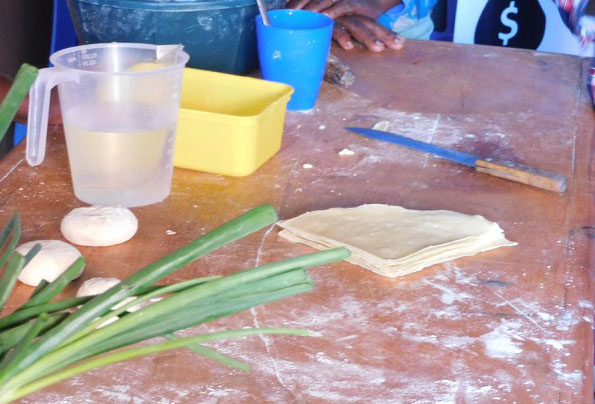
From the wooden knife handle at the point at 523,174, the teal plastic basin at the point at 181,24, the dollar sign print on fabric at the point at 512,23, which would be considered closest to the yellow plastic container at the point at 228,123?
the teal plastic basin at the point at 181,24

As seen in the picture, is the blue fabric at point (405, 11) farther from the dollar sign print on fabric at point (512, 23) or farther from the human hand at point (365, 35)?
the human hand at point (365, 35)

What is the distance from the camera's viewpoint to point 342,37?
182 cm

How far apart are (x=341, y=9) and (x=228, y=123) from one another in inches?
32.5

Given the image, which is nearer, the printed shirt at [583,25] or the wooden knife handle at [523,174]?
the wooden knife handle at [523,174]

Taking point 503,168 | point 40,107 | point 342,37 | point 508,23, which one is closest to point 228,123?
point 40,107

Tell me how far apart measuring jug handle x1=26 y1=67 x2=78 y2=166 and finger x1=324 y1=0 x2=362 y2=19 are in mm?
958

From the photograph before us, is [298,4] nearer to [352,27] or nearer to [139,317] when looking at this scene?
[352,27]

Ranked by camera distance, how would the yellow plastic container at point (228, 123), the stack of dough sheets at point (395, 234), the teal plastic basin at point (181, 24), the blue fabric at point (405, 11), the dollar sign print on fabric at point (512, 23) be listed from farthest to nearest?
the dollar sign print on fabric at point (512, 23) → the blue fabric at point (405, 11) → the teal plastic basin at point (181, 24) → the yellow plastic container at point (228, 123) → the stack of dough sheets at point (395, 234)

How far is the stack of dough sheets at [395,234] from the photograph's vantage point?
1003 mm

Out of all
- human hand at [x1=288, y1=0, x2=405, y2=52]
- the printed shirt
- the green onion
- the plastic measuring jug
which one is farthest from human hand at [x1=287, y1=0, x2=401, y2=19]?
the green onion

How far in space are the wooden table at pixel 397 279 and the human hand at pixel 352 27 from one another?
0.21 m

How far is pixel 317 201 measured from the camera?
1.17 metres

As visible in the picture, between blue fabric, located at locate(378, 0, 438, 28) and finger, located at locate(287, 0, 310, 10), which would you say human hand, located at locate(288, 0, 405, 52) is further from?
blue fabric, located at locate(378, 0, 438, 28)

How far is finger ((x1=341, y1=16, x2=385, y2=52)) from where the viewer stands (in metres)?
1.81
